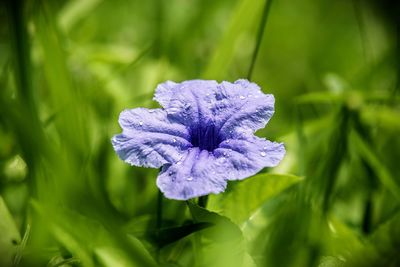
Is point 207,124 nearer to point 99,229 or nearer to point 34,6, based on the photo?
point 99,229

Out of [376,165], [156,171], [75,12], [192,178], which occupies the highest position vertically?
[75,12]

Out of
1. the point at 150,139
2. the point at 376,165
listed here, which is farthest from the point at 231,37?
the point at 150,139

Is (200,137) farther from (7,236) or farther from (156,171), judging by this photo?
(156,171)

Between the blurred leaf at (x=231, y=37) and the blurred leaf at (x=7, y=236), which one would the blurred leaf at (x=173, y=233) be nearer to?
the blurred leaf at (x=7, y=236)

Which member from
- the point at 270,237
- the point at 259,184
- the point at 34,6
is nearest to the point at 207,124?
the point at 259,184

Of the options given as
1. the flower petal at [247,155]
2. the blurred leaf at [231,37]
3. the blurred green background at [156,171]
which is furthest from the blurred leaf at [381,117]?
the flower petal at [247,155]

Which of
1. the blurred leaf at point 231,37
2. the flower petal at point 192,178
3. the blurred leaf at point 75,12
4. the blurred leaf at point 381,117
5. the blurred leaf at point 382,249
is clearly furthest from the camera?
the blurred leaf at point 75,12
